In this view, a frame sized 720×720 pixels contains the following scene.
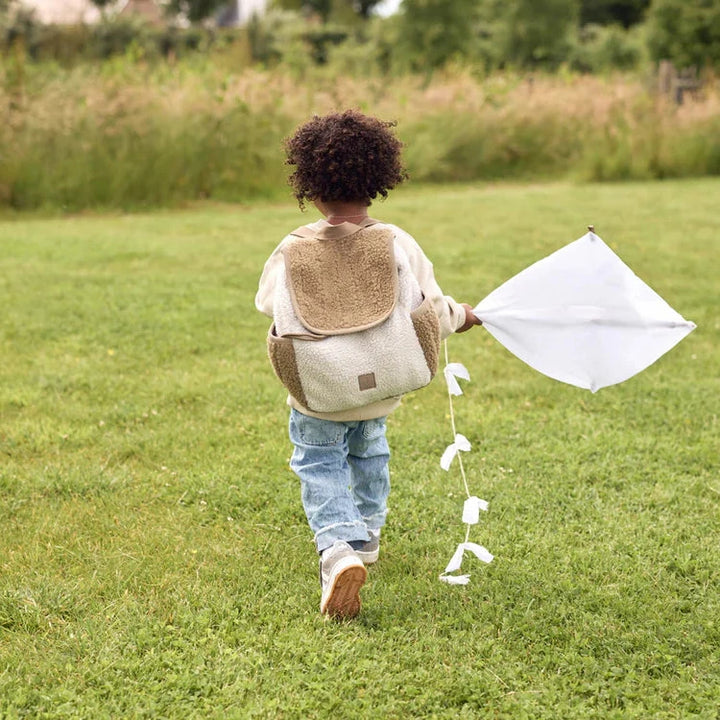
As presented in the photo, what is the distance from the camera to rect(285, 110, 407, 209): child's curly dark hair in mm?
2744

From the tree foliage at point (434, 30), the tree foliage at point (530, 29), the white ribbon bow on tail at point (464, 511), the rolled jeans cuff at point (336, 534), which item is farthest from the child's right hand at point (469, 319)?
the tree foliage at point (530, 29)

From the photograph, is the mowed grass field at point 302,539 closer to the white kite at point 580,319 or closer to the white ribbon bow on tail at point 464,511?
the white ribbon bow on tail at point 464,511

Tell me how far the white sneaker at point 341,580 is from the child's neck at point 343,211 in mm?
966

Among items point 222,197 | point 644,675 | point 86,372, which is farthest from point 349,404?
point 222,197

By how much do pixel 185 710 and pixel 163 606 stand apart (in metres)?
0.53

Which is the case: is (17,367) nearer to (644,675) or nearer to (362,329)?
(362,329)

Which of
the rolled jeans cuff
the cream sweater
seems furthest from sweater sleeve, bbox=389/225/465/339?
the rolled jeans cuff

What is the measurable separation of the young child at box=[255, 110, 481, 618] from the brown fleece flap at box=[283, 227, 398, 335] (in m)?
0.04

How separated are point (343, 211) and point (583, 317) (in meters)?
0.82

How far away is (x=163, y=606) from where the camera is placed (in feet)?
9.64

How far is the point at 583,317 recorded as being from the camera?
3.00 meters

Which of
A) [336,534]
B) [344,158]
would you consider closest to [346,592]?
[336,534]

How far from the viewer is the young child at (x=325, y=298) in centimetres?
276

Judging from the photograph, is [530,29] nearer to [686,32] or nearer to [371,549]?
A: [686,32]
